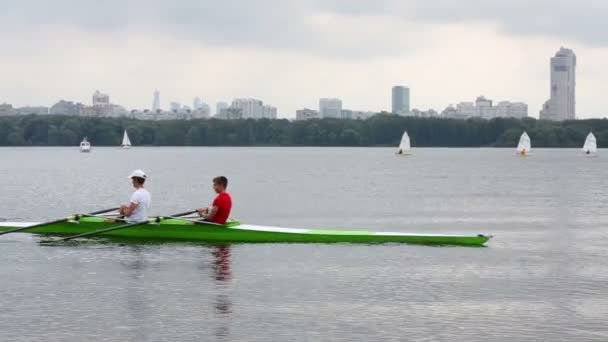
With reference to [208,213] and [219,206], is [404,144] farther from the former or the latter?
[219,206]

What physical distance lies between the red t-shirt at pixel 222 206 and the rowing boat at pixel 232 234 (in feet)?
0.66

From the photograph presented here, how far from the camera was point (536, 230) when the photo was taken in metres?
36.6

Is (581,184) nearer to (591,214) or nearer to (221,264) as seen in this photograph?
(591,214)

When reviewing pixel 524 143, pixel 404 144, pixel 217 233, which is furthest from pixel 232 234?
pixel 524 143

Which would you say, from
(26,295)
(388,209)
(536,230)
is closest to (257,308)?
(26,295)

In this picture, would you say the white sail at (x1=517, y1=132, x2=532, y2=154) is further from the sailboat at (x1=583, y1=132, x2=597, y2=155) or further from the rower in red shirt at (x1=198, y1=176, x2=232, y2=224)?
the rower in red shirt at (x1=198, y1=176, x2=232, y2=224)

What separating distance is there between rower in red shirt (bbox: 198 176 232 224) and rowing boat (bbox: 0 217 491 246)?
0.21 metres

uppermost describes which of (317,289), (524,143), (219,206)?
(524,143)

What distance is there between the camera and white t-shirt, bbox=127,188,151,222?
27000mm

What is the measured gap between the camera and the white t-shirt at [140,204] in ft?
88.6

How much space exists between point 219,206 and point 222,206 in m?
0.08

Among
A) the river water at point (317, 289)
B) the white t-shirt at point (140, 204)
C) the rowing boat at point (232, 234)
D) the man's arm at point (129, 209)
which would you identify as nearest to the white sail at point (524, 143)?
the river water at point (317, 289)

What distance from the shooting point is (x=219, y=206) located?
27.0m

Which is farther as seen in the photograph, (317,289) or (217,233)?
(217,233)
